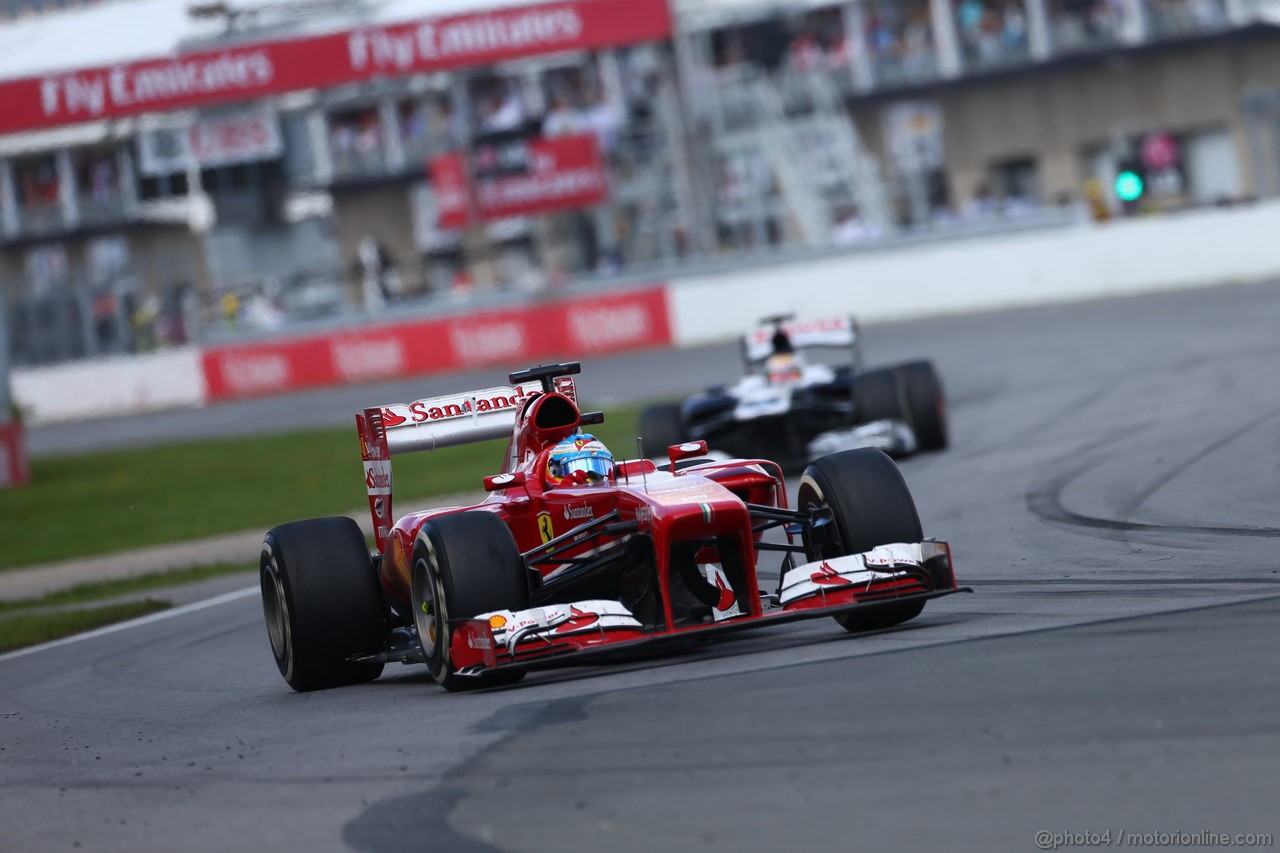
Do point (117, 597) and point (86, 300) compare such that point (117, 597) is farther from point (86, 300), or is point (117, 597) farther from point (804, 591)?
point (86, 300)

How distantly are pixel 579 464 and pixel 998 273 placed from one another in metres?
23.7

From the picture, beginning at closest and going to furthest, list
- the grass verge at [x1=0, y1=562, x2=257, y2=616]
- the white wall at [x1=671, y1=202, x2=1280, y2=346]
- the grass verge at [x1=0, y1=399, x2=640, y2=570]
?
1. the grass verge at [x1=0, y1=562, x2=257, y2=616]
2. the grass verge at [x1=0, y1=399, x2=640, y2=570]
3. the white wall at [x1=671, y1=202, x2=1280, y2=346]

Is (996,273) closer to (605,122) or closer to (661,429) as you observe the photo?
(605,122)

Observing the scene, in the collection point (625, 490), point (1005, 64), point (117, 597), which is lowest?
point (117, 597)

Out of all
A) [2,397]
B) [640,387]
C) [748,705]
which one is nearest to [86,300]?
[2,397]

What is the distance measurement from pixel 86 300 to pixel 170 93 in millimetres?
4842

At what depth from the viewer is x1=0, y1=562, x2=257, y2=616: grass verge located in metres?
15.8

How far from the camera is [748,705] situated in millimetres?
6766

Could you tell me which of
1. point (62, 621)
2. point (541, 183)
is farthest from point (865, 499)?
point (541, 183)

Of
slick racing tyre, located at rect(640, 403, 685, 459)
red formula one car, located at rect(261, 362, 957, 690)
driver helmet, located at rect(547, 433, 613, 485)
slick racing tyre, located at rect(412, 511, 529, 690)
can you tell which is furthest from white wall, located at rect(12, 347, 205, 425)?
slick racing tyre, located at rect(412, 511, 529, 690)

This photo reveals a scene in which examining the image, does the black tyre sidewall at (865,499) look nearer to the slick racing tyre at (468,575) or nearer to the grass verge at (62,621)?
the slick racing tyre at (468,575)

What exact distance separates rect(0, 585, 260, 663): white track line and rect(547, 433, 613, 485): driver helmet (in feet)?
17.2

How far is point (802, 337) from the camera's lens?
16984mm

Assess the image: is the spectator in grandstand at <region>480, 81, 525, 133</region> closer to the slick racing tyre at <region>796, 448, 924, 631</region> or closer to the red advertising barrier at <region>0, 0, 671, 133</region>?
the red advertising barrier at <region>0, 0, 671, 133</region>
